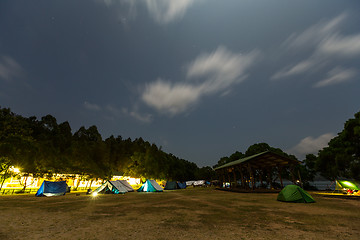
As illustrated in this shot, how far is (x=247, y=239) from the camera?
4812mm

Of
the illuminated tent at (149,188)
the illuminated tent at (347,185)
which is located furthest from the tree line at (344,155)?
the illuminated tent at (149,188)

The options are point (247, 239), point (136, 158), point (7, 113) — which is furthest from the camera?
point (136, 158)

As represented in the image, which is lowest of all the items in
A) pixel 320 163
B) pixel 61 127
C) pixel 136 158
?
pixel 320 163

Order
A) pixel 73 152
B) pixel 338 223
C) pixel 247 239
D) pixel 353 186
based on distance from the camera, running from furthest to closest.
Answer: pixel 73 152, pixel 353 186, pixel 338 223, pixel 247 239

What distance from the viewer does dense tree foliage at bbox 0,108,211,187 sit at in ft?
78.9

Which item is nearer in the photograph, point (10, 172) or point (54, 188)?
point (54, 188)

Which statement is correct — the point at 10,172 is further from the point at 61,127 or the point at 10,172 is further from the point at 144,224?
the point at 61,127

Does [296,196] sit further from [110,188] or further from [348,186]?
[110,188]

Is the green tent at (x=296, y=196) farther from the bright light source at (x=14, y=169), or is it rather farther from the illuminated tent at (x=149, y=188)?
the bright light source at (x=14, y=169)

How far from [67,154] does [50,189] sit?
28.3 meters

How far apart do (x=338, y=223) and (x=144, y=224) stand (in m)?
7.85

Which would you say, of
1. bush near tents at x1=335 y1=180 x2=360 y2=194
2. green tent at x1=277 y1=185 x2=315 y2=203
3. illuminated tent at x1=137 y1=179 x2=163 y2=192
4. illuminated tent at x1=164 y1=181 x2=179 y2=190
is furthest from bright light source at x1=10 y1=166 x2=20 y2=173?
bush near tents at x1=335 y1=180 x2=360 y2=194

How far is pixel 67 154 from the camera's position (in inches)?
1741

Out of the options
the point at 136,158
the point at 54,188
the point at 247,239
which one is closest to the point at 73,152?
the point at 136,158
